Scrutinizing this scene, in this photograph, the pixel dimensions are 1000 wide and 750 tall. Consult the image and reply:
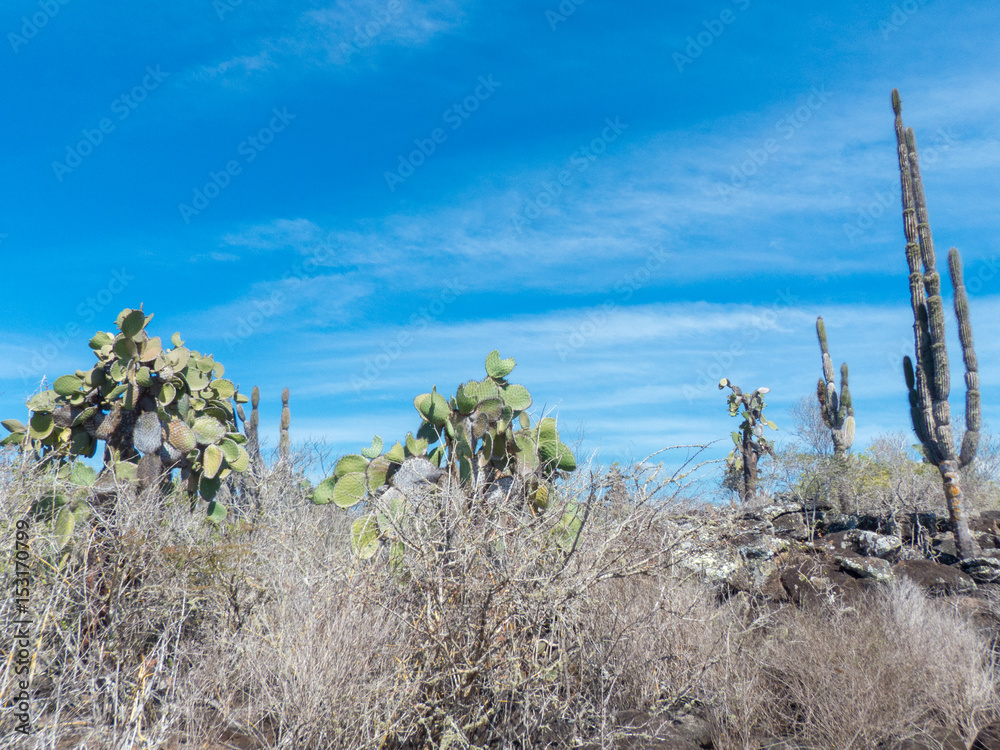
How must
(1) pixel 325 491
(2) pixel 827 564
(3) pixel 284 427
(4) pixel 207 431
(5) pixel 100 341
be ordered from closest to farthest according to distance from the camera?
1. (1) pixel 325 491
2. (5) pixel 100 341
3. (4) pixel 207 431
4. (2) pixel 827 564
5. (3) pixel 284 427

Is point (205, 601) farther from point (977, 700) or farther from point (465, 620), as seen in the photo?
point (977, 700)

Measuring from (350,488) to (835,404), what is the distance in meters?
17.7

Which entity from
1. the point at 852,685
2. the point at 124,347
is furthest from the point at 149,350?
the point at 852,685

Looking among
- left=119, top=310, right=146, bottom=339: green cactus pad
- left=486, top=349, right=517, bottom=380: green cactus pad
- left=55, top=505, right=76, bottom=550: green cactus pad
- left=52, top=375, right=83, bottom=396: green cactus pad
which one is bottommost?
left=55, top=505, right=76, bottom=550: green cactus pad

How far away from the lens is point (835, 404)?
66.8ft

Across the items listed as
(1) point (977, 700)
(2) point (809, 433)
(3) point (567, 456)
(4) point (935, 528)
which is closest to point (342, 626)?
(3) point (567, 456)

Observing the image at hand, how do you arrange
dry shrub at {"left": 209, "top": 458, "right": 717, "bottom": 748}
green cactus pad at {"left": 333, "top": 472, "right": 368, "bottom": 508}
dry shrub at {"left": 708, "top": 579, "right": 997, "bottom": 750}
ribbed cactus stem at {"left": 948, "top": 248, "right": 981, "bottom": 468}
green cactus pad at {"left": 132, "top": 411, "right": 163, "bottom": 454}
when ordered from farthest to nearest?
ribbed cactus stem at {"left": 948, "top": 248, "right": 981, "bottom": 468}
green cactus pad at {"left": 132, "top": 411, "right": 163, "bottom": 454}
green cactus pad at {"left": 333, "top": 472, "right": 368, "bottom": 508}
dry shrub at {"left": 708, "top": 579, "right": 997, "bottom": 750}
dry shrub at {"left": 209, "top": 458, "right": 717, "bottom": 748}

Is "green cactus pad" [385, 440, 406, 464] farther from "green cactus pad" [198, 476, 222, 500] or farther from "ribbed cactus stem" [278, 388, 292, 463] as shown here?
"ribbed cactus stem" [278, 388, 292, 463]

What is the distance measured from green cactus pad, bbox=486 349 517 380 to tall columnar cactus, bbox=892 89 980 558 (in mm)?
10074

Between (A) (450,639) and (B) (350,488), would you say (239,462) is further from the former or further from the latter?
(A) (450,639)

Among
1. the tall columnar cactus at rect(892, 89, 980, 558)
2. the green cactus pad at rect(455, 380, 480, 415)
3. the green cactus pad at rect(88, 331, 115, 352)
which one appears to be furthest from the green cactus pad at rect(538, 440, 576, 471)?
the tall columnar cactus at rect(892, 89, 980, 558)

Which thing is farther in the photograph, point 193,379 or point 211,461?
point 193,379

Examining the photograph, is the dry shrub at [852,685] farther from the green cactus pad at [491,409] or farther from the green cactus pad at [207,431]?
the green cactus pad at [207,431]

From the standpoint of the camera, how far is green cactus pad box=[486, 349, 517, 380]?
664 cm
